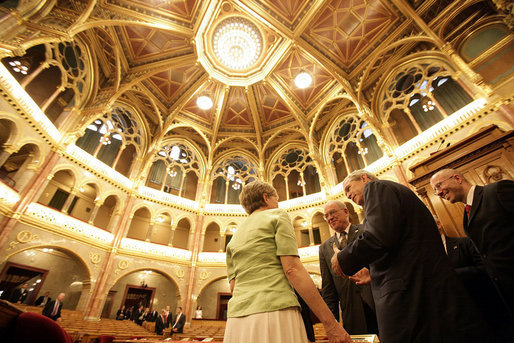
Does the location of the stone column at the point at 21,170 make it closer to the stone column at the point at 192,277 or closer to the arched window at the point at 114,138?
the arched window at the point at 114,138

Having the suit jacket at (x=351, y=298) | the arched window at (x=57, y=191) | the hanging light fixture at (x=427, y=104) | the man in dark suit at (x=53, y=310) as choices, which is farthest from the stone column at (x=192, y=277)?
the hanging light fixture at (x=427, y=104)

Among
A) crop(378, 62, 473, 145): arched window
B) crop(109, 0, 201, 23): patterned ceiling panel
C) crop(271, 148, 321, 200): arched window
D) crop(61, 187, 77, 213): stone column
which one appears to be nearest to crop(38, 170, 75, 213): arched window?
crop(61, 187, 77, 213): stone column

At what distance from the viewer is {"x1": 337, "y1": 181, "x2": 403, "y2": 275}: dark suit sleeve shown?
64.6 inches

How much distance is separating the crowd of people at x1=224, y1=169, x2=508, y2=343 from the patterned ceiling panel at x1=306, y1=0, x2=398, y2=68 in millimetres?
13502

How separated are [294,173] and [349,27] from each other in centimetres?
1092

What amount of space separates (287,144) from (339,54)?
289 inches

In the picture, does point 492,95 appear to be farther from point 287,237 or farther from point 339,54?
point 287,237

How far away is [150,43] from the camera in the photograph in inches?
540

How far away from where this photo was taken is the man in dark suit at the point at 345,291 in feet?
9.32

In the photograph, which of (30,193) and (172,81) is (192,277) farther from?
(172,81)

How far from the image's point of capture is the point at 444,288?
4.66 feet

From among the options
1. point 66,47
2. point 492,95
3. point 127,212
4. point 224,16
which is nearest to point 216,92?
point 224,16

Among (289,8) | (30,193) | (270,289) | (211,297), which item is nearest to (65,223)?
(30,193)

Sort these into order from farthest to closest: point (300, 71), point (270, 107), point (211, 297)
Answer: point (270, 107), point (211, 297), point (300, 71)
